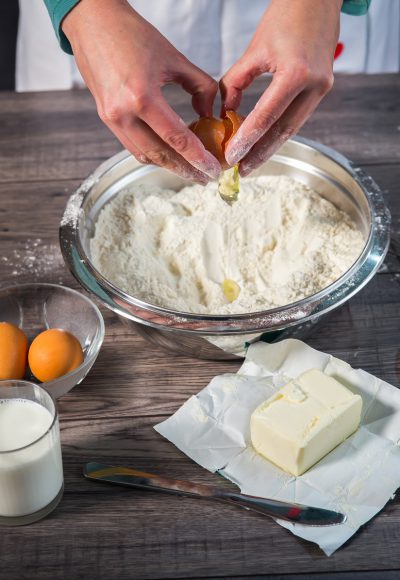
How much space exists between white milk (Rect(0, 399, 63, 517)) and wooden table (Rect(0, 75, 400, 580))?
A: 0.04 meters

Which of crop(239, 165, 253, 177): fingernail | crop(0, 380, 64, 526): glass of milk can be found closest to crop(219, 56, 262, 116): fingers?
crop(239, 165, 253, 177): fingernail

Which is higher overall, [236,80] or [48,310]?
[236,80]

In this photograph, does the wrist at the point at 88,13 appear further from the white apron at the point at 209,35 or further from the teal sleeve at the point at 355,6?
the white apron at the point at 209,35

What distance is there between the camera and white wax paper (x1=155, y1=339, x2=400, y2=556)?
110 cm

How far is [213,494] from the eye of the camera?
1113 mm

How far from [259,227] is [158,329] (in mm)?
362

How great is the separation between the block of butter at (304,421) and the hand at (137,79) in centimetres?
37

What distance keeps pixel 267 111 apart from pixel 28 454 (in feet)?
2.03

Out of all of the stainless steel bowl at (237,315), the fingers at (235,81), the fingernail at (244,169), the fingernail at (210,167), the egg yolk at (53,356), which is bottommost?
the egg yolk at (53,356)

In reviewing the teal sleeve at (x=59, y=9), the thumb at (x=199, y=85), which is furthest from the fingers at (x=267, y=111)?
the teal sleeve at (x=59, y=9)

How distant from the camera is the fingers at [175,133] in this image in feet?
3.87

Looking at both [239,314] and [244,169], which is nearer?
[239,314]

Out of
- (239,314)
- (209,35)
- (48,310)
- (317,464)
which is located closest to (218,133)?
(239,314)

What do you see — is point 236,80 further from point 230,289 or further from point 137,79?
point 230,289
